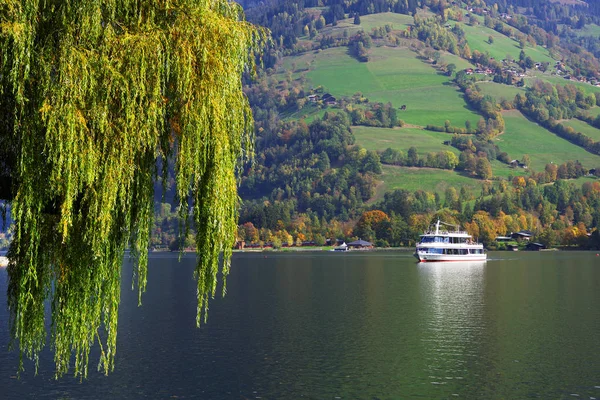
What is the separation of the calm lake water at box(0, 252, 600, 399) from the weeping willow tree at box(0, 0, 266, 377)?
62.3 ft

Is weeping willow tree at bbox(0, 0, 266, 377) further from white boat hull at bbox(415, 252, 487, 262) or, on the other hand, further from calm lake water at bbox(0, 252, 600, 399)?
white boat hull at bbox(415, 252, 487, 262)

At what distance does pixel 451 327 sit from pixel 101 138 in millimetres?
49520

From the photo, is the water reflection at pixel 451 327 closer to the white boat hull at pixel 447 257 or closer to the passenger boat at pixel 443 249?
the white boat hull at pixel 447 257

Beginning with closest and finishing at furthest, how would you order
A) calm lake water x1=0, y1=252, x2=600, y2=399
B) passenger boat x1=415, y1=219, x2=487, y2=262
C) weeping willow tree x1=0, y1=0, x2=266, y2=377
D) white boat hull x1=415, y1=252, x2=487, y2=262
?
weeping willow tree x1=0, y1=0, x2=266, y2=377
calm lake water x1=0, y1=252, x2=600, y2=399
white boat hull x1=415, y1=252, x2=487, y2=262
passenger boat x1=415, y1=219, x2=487, y2=262

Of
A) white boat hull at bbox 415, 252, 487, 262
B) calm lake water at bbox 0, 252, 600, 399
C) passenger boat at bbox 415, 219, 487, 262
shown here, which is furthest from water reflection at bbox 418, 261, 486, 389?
passenger boat at bbox 415, 219, 487, 262

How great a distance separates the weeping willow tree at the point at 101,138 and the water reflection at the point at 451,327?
84.1ft

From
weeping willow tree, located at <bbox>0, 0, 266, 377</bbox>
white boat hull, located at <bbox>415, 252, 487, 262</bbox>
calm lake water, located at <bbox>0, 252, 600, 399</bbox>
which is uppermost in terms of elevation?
weeping willow tree, located at <bbox>0, 0, 266, 377</bbox>

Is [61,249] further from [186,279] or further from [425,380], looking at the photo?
[186,279]

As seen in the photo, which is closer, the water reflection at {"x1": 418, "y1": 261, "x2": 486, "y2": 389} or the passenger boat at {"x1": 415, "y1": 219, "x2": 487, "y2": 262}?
the water reflection at {"x1": 418, "y1": 261, "x2": 486, "y2": 389}

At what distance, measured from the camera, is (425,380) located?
4291 centimetres

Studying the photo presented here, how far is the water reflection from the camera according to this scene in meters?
46.3

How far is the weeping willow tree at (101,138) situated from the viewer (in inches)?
786

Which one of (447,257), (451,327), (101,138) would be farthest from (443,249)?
(101,138)

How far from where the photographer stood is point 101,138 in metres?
20.6
